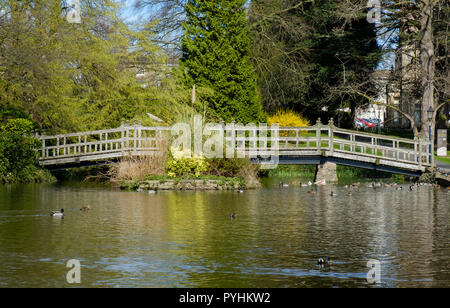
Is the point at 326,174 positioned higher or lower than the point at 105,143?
lower

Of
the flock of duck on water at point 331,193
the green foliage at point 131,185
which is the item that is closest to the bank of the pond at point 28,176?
the green foliage at point 131,185

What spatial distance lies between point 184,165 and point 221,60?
392 inches

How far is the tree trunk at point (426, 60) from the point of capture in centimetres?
3756

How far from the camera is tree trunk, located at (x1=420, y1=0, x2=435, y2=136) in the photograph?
37562 mm

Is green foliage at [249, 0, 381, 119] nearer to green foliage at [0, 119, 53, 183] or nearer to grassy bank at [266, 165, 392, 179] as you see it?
grassy bank at [266, 165, 392, 179]

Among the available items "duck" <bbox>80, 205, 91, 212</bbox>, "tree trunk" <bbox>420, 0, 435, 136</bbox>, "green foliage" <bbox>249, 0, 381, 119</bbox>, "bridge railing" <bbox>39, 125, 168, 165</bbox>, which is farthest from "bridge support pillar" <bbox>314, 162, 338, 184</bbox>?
"duck" <bbox>80, 205, 91, 212</bbox>

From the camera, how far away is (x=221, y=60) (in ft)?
124

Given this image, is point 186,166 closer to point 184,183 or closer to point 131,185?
point 184,183

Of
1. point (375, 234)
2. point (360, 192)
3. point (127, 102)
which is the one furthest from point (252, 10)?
point (375, 234)

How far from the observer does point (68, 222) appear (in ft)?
61.2

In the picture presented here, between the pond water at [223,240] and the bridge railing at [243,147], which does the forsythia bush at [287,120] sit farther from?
the pond water at [223,240]

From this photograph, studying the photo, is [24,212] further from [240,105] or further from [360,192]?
[240,105]

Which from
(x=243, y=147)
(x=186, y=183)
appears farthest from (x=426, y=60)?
(x=186, y=183)
